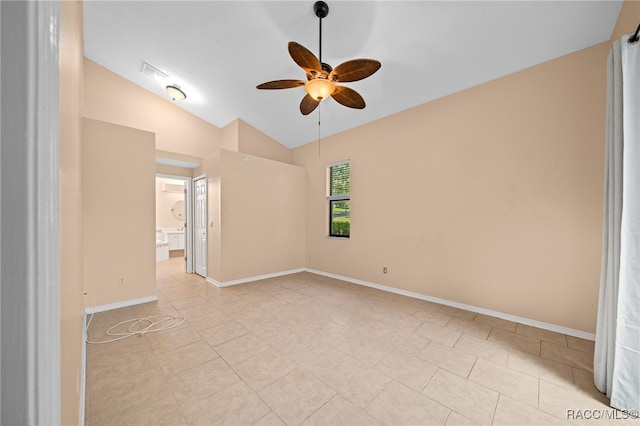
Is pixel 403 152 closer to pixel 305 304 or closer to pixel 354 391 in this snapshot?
pixel 305 304

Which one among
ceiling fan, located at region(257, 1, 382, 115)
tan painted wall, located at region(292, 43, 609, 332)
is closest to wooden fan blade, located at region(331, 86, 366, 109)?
ceiling fan, located at region(257, 1, 382, 115)

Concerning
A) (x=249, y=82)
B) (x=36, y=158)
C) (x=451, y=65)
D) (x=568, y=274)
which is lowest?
(x=568, y=274)

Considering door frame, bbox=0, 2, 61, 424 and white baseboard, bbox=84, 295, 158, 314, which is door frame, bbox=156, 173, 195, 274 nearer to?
white baseboard, bbox=84, 295, 158, 314

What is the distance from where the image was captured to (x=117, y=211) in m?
3.58

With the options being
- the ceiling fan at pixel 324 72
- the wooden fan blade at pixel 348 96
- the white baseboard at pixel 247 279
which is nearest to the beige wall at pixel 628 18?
the ceiling fan at pixel 324 72

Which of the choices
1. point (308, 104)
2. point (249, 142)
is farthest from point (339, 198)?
point (308, 104)

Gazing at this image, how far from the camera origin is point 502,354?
237 cm

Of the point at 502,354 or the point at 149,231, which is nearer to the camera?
the point at 502,354

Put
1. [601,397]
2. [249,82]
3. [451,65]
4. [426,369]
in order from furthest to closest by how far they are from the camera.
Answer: [249,82], [451,65], [426,369], [601,397]

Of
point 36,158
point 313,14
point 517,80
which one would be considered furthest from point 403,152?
point 36,158

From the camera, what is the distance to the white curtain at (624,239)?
168cm

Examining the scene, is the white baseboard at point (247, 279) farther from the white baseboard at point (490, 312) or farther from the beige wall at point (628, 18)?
the beige wall at point (628, 18)

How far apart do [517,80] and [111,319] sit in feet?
19.6
